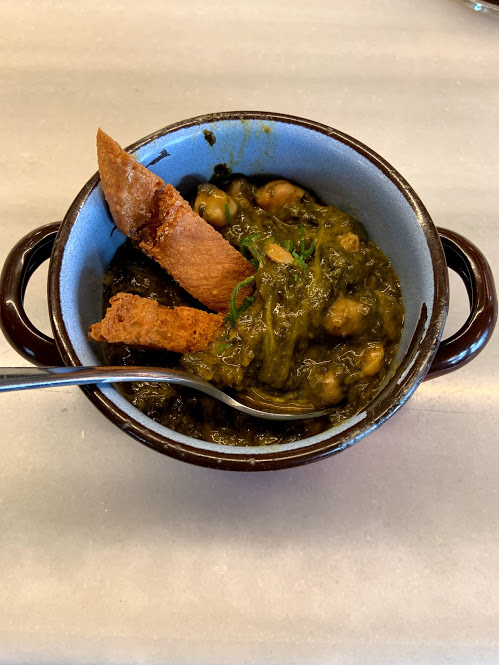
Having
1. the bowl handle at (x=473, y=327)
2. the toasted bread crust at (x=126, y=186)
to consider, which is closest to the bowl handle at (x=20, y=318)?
the toasted bread crust at (x=126, y=186)

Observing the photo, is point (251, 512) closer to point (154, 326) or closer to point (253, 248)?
point (154, 326)

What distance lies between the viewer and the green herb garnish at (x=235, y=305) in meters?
1.38

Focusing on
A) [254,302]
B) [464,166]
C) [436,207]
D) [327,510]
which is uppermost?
[464,166]

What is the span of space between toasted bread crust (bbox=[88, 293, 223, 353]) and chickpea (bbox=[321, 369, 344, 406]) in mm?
294

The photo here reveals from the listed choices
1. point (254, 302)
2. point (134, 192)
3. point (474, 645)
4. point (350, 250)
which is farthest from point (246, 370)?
point (474, 645)

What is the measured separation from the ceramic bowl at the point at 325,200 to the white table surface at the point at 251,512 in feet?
1.55

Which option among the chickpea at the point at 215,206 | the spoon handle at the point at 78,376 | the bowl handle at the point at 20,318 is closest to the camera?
the spoon handle at the point at 78,376

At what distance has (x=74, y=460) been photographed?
5.48ft

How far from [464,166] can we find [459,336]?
1.08 m

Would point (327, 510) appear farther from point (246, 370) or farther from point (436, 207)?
point (436, 207)

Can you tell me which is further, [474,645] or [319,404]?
[474,645]

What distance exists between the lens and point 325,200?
5.37ft

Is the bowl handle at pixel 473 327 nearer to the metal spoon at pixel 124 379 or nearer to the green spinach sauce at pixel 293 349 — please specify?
the green spinach sauce at pixel 293 349

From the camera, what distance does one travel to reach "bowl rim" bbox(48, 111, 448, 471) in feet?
3.84
